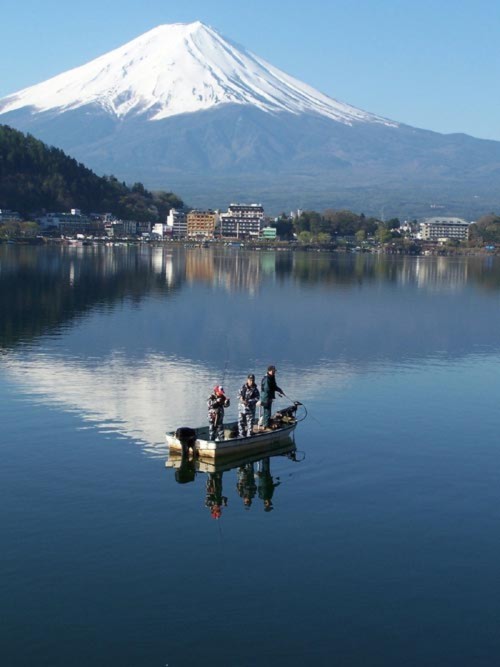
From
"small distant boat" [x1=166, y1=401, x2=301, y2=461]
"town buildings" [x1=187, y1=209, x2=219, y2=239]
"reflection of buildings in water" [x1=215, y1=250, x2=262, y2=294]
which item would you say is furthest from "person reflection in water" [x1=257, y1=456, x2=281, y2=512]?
"town buildings" [x1=187, y1=209, x2=219, y2=239]

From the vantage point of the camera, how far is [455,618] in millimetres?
10148

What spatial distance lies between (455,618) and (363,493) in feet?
13.1

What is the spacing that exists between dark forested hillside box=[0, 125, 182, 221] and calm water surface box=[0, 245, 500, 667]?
11377 cm

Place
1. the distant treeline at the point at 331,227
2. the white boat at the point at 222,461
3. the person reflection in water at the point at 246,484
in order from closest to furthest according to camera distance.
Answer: the person reflection in water at the point at 246,484
the white boat at the point at 222,461
the distant treeline at the point at 331,227

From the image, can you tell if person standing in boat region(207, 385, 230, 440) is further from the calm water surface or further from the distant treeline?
the distant treeline

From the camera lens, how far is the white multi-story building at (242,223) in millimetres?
174250

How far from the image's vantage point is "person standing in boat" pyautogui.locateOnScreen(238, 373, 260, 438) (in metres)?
16.1

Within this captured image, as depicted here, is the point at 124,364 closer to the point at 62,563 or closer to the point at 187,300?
the point at 62,563

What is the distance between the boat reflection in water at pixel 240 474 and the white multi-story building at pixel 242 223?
158 meters

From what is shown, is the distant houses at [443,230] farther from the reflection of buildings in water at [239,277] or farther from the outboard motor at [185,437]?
the outboard motor at [185,437]

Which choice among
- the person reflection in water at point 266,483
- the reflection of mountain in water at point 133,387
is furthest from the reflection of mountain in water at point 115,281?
the person reflection in water at point 266,483

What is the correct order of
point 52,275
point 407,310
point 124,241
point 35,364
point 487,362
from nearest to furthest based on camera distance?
1. point 35,364
2. point 487,362
3. point 407,310
4. point 52,275
5. point 124,241

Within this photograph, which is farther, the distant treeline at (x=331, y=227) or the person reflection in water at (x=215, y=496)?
the distant treeline at (x=331, y=227)

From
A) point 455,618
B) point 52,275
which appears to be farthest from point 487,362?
point 52,275
